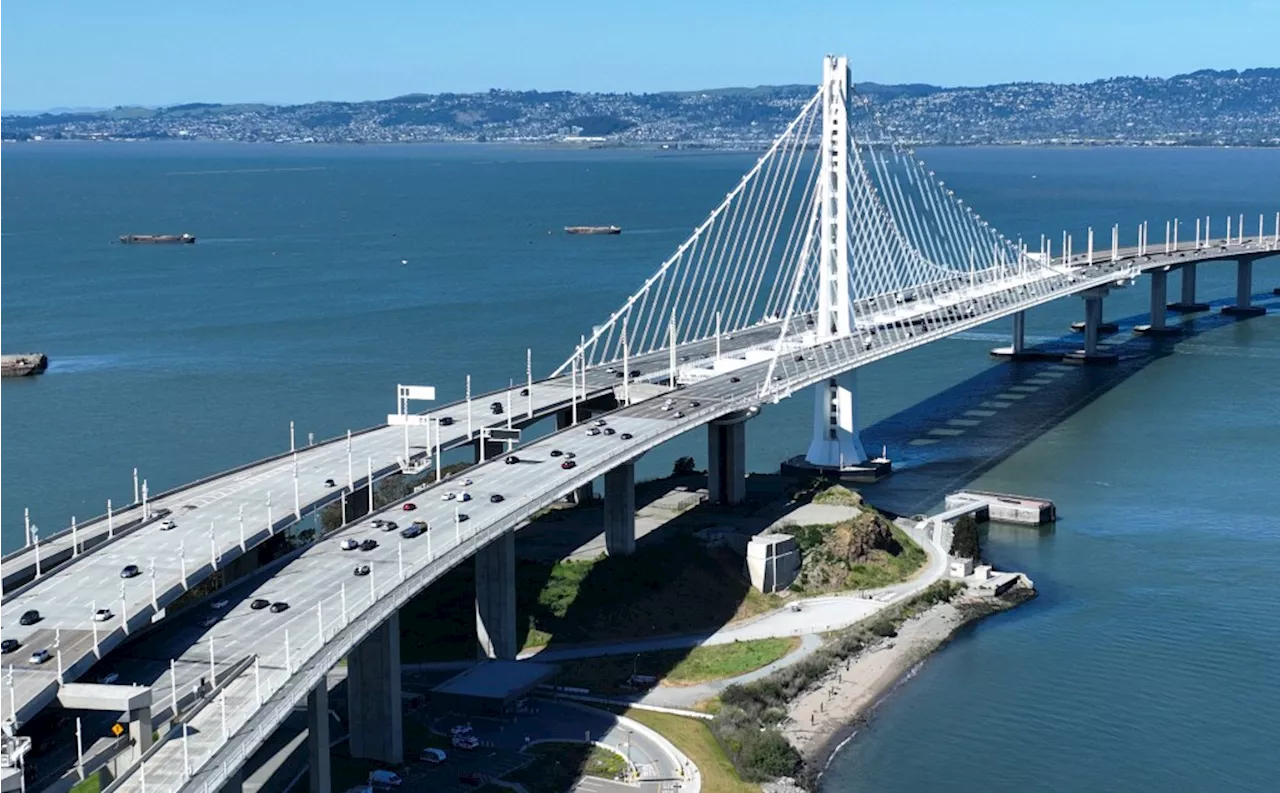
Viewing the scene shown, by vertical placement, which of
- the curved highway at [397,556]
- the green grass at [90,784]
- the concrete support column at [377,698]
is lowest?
the concrete support column at [377,698]

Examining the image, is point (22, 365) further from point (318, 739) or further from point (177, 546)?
point (318, 739)

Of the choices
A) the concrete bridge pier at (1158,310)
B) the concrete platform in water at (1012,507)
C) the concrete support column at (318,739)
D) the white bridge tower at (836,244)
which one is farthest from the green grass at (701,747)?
the concrete bridge pier at (1158,310)

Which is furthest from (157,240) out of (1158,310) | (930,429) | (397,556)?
(397,556)

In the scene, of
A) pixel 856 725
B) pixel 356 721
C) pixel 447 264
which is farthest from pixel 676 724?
pixel 447 264

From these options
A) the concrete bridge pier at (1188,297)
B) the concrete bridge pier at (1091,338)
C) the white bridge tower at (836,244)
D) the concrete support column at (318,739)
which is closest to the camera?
the concrete support column at (318,739)

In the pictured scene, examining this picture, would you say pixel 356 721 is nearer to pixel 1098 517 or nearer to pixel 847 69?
pixel 1098 517

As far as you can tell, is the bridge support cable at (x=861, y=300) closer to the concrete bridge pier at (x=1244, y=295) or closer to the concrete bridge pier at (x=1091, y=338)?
the concrete bridge pier at (x=1091, y=338)

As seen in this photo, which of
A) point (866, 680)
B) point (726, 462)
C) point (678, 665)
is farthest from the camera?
point (726, 462)
